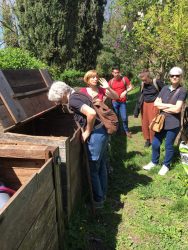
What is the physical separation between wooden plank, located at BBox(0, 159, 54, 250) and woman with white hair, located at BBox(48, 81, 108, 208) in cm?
108

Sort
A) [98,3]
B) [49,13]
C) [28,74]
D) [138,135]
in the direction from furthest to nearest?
1. [98,3]
2. [49,13]
3. [138,135]
4. [28,74]

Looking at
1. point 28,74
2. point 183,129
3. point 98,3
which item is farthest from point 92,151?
point 98,3

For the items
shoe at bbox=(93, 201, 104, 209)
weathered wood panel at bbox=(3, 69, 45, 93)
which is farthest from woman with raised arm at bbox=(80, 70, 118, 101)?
shoe at bbox=(93, 201, 104, 209)

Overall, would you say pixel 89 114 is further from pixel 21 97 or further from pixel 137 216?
pixel 137 216

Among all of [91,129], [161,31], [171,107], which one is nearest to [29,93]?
[91,129]

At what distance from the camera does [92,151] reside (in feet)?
14.0

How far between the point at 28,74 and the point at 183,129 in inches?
137

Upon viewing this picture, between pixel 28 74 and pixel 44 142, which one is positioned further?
pixel 28 74

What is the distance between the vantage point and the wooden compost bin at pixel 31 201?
6.98 ft

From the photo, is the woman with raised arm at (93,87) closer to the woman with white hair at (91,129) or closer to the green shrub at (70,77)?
the woman with white hair at (91,129)

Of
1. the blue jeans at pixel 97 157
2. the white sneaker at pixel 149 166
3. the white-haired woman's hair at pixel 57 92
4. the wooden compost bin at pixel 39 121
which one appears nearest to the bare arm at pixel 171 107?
the white sneaker at pixel 149 166

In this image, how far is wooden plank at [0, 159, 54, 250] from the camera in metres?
2.01

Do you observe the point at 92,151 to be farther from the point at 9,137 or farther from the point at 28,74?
the point at 28,74

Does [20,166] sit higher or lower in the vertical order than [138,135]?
higher
